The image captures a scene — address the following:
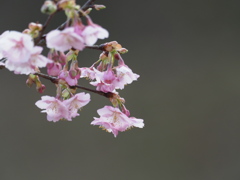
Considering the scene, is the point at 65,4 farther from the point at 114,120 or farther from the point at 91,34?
the point at 114,120

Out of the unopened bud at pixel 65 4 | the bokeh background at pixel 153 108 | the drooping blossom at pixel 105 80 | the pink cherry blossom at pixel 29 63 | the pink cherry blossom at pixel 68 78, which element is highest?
the bokeh background at pixel 153 108

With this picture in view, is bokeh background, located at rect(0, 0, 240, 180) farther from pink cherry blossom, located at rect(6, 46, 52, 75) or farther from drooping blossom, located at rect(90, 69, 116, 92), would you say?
pink cherry blossom, located at rect(6, 46, 52, 75)

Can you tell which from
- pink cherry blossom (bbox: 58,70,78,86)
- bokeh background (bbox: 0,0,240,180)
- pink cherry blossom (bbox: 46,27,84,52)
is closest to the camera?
pink cherry blossom (bbox: 46,27,84,52)

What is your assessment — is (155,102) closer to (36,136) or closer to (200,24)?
(200,24)

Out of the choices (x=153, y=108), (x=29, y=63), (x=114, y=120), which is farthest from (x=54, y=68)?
(x=153, y=108)

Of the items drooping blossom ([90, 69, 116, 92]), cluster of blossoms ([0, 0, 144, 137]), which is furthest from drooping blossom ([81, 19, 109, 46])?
drooping blossom ([90, 69, 116, 92])

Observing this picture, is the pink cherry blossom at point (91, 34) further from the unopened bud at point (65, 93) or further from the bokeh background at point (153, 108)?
the bokeh background at point (153, 108)

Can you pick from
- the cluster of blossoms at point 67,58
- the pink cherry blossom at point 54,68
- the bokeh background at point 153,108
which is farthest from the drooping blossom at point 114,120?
the bokeh background at point 153,108
